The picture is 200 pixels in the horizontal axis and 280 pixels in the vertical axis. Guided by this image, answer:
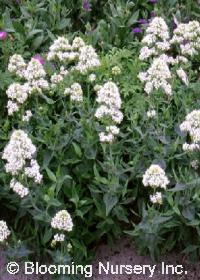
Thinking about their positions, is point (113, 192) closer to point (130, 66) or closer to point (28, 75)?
point (28, 75)

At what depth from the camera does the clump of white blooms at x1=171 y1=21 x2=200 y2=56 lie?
14.8 feet

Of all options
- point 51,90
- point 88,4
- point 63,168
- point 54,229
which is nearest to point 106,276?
point 54,229

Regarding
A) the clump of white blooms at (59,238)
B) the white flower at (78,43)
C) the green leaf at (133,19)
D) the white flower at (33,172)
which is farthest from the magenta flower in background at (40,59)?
the clump of white blooms at (59,238)

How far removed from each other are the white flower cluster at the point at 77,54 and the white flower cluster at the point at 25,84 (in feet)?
0.90

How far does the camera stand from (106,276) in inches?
160

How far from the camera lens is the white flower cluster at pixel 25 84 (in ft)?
13.1

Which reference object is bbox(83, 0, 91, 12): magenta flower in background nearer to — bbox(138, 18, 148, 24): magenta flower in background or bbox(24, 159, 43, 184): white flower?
bbox(138, 18, 148, 24): magenta flower in background

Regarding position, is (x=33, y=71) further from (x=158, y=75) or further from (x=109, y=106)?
(x=158, y=75)

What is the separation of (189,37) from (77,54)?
33.5 inches

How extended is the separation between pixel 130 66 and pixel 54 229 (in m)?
1.60

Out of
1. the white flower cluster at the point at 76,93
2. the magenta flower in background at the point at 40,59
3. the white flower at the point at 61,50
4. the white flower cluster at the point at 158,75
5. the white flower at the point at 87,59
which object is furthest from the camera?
the magenta flower in background at the point at 40,59

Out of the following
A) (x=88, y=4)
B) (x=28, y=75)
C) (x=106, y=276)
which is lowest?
(x=106, y=276)

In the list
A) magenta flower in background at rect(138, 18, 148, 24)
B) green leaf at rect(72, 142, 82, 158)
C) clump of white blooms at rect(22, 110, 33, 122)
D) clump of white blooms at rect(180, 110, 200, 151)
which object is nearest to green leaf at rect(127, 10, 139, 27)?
magenta flower in background at rect(138, 18, 148, 24)

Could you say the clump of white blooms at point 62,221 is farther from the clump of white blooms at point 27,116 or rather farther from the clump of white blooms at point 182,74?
the clump of white blooms at point 182,74
